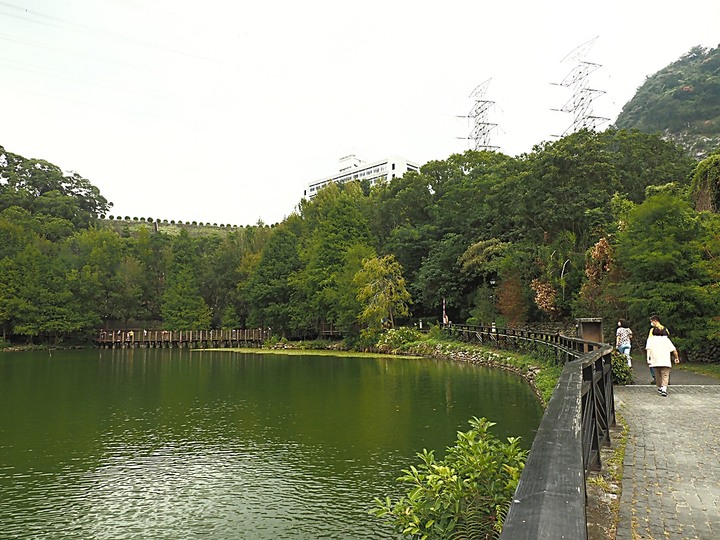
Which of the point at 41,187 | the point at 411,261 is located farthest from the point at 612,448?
the point at 41,187

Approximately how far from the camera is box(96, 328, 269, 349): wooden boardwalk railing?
43812 millimetres

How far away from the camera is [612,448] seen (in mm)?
6305

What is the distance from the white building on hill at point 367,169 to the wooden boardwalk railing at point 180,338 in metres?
55.6

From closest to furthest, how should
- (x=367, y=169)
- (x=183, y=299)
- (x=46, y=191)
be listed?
(x=183, y=299), (x=46, y=191), (x=367, y=169)

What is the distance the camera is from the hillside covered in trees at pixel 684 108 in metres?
66.1

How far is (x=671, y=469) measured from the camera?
5406 mm

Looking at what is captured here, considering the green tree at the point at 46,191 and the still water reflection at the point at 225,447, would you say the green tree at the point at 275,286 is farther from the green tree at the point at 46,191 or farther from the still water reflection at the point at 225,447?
the green tree at the point at 46,191

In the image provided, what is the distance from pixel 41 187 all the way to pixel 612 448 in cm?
7768

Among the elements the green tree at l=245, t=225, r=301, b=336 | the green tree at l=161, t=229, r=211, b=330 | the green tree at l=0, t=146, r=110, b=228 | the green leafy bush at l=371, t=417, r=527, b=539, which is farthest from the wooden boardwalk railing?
the green leafy bush at l=371, t=417, r=527, b=539

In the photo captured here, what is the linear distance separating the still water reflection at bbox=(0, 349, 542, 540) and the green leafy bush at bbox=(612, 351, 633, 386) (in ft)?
6.26

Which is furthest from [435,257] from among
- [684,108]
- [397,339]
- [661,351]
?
[684,108]

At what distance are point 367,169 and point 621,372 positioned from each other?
102417 millimetres

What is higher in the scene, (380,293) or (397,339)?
(380,293)

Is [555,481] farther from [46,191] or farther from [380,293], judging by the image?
[46,191]
